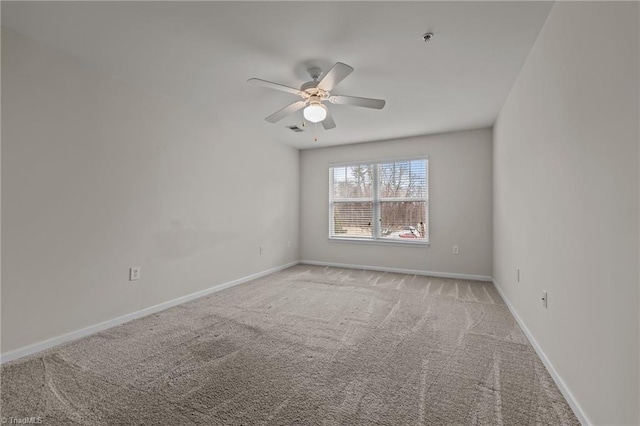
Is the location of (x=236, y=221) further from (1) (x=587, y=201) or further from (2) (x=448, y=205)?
(1) (x=587, y=201)

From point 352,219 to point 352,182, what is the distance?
703 millimetres

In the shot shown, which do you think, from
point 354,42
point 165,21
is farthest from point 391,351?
point 165,21

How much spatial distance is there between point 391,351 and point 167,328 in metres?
1.96

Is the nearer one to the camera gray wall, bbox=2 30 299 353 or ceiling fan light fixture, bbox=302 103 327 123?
gray wall, bbox=2 30 299 353

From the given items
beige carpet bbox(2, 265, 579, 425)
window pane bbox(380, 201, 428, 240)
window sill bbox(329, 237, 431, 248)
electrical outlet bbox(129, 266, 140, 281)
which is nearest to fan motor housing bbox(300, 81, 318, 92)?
beige carpet bbox(2, 265, 579, 425)

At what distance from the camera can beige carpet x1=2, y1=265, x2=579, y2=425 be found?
4.78 feet

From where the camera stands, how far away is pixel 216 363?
1.95 m

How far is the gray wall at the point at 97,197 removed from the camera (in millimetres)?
2018

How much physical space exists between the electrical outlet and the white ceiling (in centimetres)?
182

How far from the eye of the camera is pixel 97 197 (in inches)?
97.2

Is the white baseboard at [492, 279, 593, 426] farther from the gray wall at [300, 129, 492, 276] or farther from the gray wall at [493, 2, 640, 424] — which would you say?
the gray wall at [300, 129, 492, 276]

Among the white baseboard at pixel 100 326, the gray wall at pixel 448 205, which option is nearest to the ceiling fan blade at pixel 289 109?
the white baseboard at pixel 100 326

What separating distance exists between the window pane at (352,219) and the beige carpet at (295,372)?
2309 mm

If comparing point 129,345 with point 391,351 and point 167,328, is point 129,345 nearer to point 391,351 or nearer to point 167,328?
point 167,328
